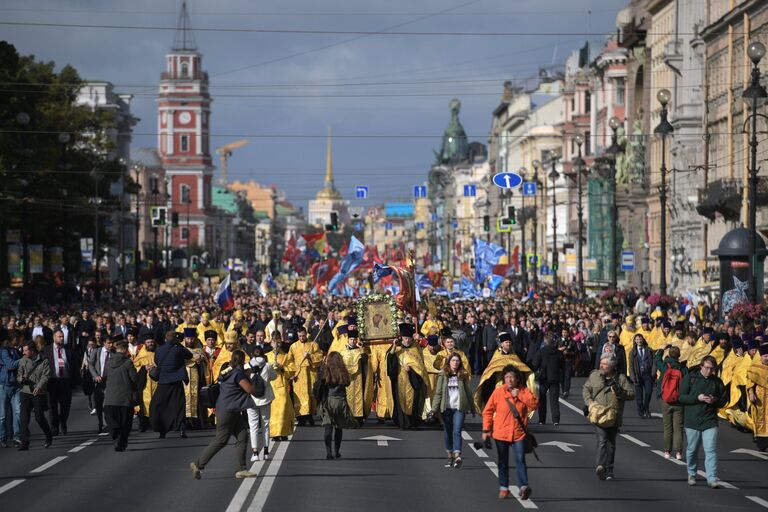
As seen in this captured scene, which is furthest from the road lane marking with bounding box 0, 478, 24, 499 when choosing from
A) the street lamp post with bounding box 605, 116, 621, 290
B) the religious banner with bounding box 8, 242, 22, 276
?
the religious banner with bounding box 8, 242, 22, 276

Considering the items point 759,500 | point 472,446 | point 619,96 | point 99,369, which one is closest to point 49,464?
point 99,369

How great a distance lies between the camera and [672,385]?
784 inches

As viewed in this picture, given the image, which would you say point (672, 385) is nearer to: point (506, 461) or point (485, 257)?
point (506, 461)

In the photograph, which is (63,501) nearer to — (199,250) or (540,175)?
(540,175)

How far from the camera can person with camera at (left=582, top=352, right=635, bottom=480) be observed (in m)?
18.2

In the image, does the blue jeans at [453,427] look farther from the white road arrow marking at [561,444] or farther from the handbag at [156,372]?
the handbag at [156,372]

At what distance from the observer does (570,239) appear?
11462cm

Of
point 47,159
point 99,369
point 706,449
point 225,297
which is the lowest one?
point 706,449

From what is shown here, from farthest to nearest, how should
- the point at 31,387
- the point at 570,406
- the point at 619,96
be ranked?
the point at 619,96 < the point at 570,406 < the point at 31,387

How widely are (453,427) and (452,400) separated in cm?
34

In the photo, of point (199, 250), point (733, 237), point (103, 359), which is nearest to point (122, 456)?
point (103, 359)

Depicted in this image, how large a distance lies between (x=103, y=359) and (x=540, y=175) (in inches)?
4492

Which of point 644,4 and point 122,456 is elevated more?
point 644,4

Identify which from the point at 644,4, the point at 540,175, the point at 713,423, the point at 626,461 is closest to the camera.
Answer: the point at 713,423
